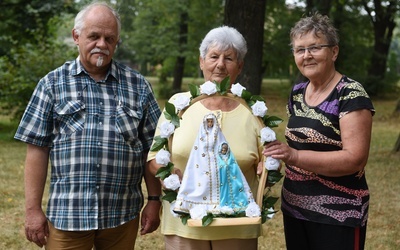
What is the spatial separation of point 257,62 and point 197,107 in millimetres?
6093

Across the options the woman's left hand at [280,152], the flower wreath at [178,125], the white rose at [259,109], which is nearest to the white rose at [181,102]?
the flower wreath at [178,125]

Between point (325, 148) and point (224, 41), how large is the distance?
2.78 feet

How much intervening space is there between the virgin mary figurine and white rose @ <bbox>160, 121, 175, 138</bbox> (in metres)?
0.16

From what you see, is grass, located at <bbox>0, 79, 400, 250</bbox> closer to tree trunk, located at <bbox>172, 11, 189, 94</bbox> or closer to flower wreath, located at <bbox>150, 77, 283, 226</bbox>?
flower wreath, located at <bbox>150, 77, 283, 226</bbox>

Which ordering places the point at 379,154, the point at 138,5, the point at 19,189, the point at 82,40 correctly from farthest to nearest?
1. the point at 138,5
2. the point at 379,154
3. the point at 19,189
4. the point at 82,40

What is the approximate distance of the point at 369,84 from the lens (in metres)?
27.9

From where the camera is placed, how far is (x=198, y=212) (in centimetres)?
315

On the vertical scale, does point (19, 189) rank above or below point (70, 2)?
below

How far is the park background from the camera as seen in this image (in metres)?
7.80

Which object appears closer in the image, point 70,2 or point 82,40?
point 82,40

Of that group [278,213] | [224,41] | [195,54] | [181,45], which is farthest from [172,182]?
[181,45]

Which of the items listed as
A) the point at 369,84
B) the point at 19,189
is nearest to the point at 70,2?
the point at 19,189

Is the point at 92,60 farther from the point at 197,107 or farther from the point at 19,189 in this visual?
the point at 19,189

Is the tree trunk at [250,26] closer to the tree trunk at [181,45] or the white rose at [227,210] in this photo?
the white rose at [227,210]
